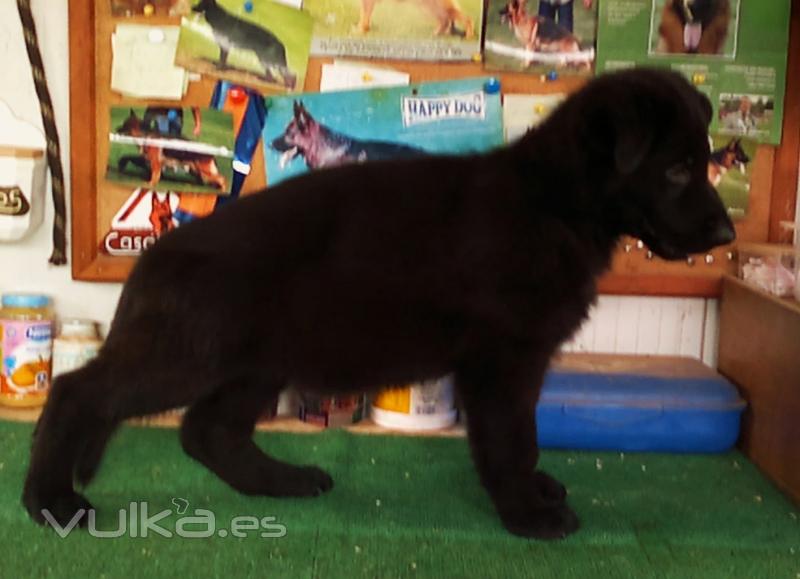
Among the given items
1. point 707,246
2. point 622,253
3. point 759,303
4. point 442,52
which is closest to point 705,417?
point 759,303

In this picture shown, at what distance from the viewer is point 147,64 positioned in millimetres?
1562

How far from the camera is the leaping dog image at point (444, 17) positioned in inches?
60.7

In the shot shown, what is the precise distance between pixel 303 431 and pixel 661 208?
80 cm

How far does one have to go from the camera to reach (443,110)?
5.14ft

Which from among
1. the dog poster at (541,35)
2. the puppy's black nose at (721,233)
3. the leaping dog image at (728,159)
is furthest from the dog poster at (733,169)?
the puppy's black nose at (721,233)

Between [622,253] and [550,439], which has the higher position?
[622,253]

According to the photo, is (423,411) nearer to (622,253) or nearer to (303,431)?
(303,431)

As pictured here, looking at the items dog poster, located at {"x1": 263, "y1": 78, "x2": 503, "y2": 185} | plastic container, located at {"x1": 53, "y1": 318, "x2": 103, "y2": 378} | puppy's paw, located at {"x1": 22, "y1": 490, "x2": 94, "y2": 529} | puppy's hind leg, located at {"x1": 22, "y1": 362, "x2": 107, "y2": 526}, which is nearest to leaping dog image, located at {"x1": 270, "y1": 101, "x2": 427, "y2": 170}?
dog poster, located at {"x1": 263, "y1": 78, "x2": 503, "y2": 185}

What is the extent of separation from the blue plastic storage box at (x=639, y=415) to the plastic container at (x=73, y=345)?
857mm

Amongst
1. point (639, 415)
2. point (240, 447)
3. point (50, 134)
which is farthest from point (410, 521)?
point (50, 134)

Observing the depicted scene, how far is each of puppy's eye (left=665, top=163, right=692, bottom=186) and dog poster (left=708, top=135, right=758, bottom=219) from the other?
56 cm

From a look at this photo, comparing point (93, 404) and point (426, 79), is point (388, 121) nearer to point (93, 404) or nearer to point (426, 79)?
point (426, 79)

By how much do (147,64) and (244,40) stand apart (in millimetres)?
189

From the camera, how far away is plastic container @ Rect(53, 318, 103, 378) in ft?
5.19
